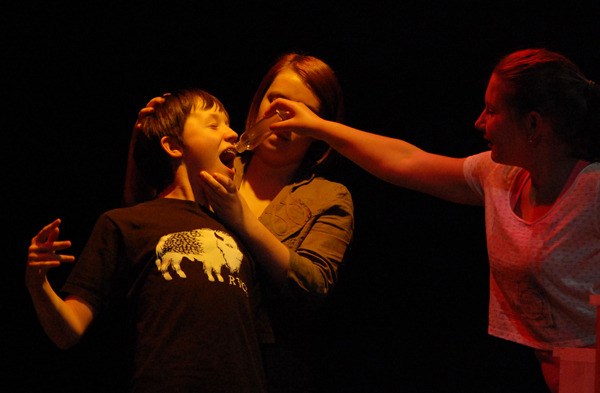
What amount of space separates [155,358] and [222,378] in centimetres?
14

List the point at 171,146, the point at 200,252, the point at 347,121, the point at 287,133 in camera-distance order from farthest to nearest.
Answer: the point at 347,121 → the point at 287,133 → the point at 171,146 → the point at 200,252

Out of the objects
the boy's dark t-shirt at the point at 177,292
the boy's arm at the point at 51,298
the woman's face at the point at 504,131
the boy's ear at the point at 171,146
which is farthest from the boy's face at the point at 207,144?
the woman's face at the point at 504,131

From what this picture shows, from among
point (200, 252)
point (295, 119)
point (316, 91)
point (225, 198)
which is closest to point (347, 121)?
point (316, 91)

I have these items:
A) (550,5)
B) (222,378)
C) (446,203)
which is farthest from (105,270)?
(550,5)

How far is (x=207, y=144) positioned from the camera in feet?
6.10

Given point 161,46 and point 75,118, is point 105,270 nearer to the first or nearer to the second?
point 75,118

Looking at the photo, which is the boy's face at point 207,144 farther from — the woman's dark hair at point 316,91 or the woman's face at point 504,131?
the woman's face at point 504,131

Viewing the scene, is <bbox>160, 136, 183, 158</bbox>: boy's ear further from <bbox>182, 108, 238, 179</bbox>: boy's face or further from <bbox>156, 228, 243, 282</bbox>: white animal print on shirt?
<bbox>156, 228, 243, 282</bbox>: white animal print on shirt

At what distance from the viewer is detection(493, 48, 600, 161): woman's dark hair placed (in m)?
1.78

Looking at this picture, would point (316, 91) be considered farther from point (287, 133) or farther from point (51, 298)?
point (51, 298)

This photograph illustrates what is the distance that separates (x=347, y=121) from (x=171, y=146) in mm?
905

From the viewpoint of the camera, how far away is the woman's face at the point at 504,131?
71.1 inches

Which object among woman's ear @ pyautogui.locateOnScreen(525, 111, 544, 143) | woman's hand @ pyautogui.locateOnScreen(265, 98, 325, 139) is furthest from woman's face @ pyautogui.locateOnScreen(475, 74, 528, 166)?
woman's hand @ pyautogui.locateOnScreen(265, 98, 325, 139)

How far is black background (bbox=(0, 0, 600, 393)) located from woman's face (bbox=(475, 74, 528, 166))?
74 cm
